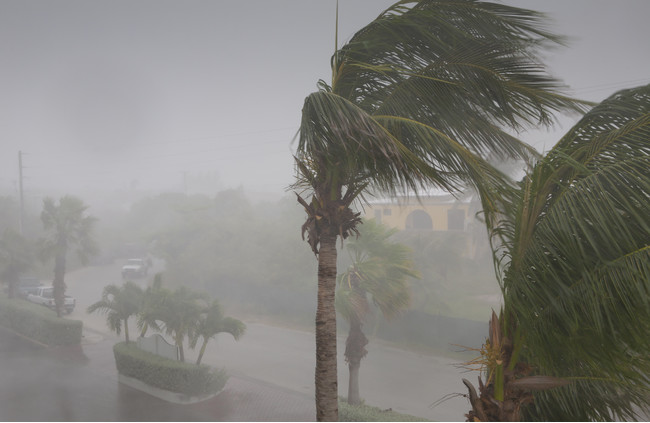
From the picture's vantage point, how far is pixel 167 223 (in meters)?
9.95

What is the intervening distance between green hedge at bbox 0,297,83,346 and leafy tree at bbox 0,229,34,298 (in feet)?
1.21

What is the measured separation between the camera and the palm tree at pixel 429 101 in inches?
81.6

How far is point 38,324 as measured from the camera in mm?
7543

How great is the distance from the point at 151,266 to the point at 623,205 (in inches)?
389

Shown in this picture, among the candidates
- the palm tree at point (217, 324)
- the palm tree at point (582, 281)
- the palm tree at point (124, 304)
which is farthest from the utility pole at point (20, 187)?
the palm tree at point (582, 281)

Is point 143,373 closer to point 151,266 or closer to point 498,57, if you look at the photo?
point 151,266

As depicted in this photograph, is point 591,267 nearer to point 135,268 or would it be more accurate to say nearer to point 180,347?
point 180,347

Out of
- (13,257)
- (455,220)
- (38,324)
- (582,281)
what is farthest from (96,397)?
(455,220)

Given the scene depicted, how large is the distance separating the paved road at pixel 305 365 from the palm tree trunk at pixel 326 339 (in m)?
4.05

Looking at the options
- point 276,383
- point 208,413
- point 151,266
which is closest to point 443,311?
point 276,383

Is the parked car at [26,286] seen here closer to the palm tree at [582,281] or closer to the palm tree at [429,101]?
the palm tree at [429,101]

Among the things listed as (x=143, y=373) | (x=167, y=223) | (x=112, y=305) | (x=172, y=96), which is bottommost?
(x=143, y=373)

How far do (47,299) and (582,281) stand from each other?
9630mm

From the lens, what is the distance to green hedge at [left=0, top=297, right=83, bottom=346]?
7.47 metres
